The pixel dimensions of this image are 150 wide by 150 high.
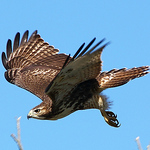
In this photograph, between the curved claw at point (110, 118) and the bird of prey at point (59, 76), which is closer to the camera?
the bird of prey at point (59, 76)

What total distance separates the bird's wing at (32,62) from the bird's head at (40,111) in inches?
38.6

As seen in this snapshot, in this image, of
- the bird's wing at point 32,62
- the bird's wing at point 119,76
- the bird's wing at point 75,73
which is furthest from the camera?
the bird's wing at point 32,62

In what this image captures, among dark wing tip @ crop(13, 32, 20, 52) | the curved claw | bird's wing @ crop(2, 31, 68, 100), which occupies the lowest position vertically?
the curved claw

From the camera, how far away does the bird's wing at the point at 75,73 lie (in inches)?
202

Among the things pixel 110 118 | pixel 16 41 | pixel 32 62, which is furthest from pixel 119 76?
pixel 16 41

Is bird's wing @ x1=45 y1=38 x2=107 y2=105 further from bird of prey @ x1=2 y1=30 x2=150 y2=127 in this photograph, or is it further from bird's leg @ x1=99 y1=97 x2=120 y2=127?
bird's leg @ x1=99 y1=97 x2=120 y2=127

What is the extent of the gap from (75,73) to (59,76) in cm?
28

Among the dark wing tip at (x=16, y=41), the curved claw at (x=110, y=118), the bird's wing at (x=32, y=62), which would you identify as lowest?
the curved claw at (x=110, y=118)

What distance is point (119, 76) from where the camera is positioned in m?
7.24

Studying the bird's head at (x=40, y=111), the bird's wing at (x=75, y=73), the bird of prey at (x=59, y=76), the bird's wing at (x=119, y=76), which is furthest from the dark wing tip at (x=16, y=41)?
the bird's wing at (x=75, y=73)

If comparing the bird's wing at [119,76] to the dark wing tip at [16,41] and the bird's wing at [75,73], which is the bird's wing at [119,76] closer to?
the bird's wing at [75,73]

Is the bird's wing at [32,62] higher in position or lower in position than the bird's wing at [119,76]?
higher

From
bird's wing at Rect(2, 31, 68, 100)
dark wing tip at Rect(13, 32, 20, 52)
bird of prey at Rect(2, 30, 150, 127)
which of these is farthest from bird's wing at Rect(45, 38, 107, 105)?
dark wing tip at Rect(13, 32, 20, 52)

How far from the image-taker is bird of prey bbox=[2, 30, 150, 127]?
17.8 feet
